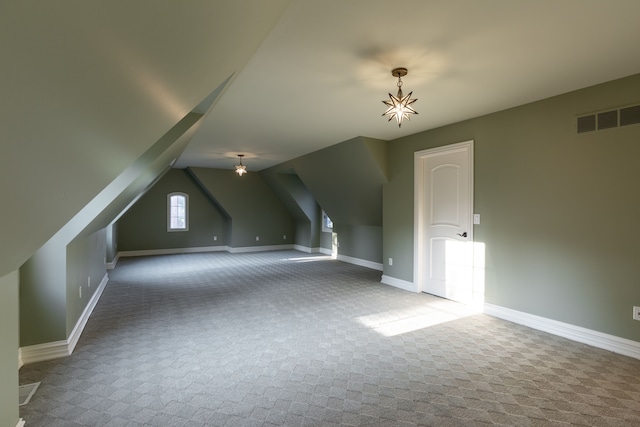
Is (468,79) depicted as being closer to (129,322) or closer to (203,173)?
(129,322)

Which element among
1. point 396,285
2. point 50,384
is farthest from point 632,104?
point 50,384

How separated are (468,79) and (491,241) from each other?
2.05 metres

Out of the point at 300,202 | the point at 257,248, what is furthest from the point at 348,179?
the point at 257,248

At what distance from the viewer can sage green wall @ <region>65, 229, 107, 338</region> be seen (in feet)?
10.1

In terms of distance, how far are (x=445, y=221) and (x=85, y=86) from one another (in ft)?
14.9

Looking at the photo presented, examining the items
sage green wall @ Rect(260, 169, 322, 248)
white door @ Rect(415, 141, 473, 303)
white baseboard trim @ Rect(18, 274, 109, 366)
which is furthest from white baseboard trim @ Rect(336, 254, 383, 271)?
white baseboard trim @ Rect(18, 274, 109, 366)

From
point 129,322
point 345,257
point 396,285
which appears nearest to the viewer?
point 129,322

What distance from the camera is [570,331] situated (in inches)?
129

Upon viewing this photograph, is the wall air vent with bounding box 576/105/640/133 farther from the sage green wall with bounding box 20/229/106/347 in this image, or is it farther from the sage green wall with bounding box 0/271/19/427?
the sage green wall with bounding box 20/229/106/347

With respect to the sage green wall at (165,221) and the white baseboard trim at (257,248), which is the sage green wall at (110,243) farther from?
the white baseboard trim at (257,248)

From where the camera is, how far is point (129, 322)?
3748mm

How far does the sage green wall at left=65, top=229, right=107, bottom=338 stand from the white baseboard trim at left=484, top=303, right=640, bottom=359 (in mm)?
4630

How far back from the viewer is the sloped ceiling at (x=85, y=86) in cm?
61

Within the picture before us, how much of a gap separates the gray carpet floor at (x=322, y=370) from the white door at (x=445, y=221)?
44 centimetres
